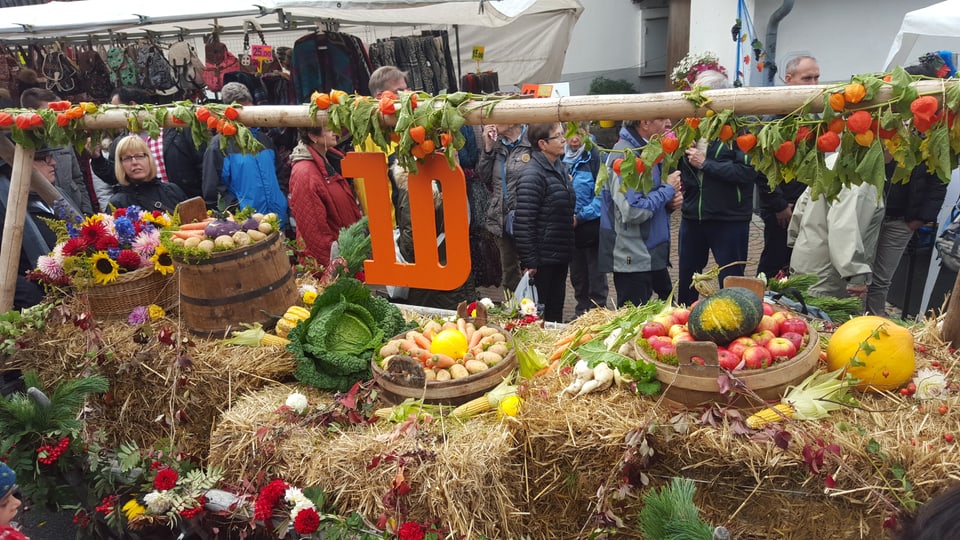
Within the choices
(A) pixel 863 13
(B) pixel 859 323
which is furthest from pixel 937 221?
(A) pixel 863 13

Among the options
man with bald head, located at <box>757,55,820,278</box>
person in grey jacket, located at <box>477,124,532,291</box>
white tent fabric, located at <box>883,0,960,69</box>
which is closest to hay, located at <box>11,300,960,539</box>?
man with bald head, located at <box>757,55,820,278</box>

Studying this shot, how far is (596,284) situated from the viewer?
5734 millimetres

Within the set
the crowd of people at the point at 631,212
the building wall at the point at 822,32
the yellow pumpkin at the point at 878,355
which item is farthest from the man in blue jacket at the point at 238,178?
the building wall at the point at 822,32

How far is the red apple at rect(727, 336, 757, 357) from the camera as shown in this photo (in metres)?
2.35

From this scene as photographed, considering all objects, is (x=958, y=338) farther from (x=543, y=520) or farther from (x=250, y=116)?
(x=250, y=116)

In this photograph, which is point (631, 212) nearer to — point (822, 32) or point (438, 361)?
point (438, 361)

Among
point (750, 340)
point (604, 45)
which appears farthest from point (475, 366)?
point (604, 45)

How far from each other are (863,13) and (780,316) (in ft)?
28.2

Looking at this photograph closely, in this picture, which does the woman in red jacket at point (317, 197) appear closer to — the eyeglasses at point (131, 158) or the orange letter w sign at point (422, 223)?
the eyeglasses at point (131, 158)

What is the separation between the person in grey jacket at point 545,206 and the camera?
492cm

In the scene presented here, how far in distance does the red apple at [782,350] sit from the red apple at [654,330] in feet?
1.25

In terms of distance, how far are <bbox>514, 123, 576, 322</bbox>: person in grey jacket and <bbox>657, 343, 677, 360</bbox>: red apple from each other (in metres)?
2.41

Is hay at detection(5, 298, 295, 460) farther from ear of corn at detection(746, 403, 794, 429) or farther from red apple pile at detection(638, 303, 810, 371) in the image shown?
ear of corn at detection(746, 403, 794, 429)

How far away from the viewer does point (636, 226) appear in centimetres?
496
